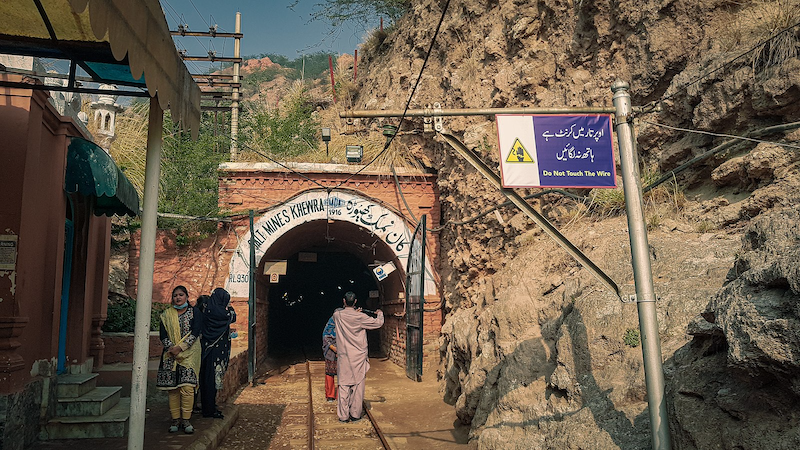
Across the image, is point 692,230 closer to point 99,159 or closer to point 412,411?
point 412,411

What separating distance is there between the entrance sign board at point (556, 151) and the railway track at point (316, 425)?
462 centimetres

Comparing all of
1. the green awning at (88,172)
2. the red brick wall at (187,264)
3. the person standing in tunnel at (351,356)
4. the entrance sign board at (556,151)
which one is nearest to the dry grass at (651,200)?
the entrance sign board at (556,151)

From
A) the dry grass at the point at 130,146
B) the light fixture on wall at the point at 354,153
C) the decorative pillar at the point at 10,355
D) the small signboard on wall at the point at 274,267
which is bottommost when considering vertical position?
the decorative pillar at the point at 10,355

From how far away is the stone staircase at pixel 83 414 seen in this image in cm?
653

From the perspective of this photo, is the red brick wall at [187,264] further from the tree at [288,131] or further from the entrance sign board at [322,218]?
the tree at [288,131]

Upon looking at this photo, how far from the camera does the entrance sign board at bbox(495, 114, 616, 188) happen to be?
497cm

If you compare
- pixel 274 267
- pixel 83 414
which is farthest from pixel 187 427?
pixel 274 267

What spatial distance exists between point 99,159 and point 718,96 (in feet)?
25.7

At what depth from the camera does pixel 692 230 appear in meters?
6.63

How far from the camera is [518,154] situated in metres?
5.06

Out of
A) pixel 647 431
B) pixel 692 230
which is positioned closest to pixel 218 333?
pixel 647 431

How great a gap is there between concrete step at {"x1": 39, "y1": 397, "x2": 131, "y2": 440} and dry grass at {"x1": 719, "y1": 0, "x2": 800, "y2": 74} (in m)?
8.42

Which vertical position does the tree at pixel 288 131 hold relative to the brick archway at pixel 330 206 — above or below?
above

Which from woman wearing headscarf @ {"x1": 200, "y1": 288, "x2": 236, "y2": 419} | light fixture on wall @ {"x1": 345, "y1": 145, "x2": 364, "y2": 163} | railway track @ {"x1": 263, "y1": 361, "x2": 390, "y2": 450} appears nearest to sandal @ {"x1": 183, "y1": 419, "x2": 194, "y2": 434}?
woman wearing headscarf @ {"x1": 200, "y1": 288, "x2": 236, "y2": 419}
